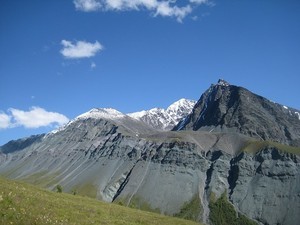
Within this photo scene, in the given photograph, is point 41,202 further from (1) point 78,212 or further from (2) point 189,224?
(2) point 189,224

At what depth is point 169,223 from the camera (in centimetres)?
4359

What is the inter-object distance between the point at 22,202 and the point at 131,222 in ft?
35.7

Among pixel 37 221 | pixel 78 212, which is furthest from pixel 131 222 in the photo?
pixel 37 221

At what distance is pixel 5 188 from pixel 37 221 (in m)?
8.84

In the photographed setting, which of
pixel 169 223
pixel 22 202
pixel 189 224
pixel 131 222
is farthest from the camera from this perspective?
pixel 189 224

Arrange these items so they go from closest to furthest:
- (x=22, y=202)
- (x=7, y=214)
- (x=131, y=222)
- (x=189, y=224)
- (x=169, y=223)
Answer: (x=7, y=214), (x=22, y=202), (x=131, y=222), (x=169, y=223), (x=189, y=224)

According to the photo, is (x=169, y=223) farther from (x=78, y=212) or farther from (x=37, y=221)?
(x=37, y=221)

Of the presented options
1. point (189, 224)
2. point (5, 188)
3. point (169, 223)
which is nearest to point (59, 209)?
point (5, 188)

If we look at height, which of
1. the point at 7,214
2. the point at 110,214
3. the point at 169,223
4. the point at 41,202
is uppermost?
the point at 169,223

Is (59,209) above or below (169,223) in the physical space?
below

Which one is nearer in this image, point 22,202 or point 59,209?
point 22,202

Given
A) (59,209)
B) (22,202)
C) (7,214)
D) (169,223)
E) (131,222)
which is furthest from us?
(169,223)

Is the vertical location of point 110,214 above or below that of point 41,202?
above

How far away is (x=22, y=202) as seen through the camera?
32.8m
